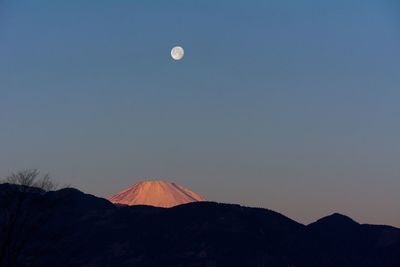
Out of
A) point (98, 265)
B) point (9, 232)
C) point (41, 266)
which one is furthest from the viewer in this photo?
point (98, 265)

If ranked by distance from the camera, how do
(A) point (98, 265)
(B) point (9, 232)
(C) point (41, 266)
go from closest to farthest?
(B) point (9, 232), (C) point (41, 266), (A) point (98, 265)

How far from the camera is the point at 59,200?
66.8 meters

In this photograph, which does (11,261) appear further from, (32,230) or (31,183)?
(31,183)

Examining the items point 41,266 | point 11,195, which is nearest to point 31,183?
point 11,195

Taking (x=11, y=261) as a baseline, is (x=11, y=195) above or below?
above

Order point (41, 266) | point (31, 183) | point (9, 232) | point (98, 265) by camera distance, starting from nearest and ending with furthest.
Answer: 1. point (9, 232)
2. point (31, 183)
3. point (41, 266)
4. point (98, 265)

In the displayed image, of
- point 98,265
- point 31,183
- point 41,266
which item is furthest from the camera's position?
point 98,265

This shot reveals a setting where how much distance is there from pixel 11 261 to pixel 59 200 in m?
6.36

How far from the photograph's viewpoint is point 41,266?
187 m

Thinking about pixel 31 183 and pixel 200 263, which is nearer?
pixel 31 183

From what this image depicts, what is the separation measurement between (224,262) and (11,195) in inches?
5229

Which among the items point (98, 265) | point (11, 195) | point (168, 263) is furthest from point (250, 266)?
point (11, 195)

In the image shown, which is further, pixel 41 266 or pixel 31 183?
pixel 41 266

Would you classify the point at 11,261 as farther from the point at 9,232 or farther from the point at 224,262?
the point at 224,262
